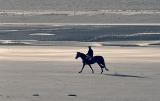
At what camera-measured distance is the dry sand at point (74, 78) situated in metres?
18.7

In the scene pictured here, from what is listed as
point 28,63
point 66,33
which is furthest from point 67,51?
point 66,33

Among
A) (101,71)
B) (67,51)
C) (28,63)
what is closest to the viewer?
(101,71)

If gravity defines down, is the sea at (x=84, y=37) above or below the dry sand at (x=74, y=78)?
below

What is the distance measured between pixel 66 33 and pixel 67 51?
15.5 metres

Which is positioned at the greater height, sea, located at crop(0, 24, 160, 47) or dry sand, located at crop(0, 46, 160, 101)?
dry sand, located at crop(0, 46, 160, 101)

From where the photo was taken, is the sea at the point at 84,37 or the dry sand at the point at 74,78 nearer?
the dry sand at the point at 74,78

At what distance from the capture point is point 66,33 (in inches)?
2041

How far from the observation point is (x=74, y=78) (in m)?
22.9

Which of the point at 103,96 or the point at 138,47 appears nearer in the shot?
the point at 103,96

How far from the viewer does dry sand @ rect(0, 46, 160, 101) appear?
18672 millimetres

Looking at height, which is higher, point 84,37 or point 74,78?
point 74,78

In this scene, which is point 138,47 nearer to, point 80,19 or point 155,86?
point 155,86

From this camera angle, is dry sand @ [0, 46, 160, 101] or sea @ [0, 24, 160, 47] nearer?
dry sand @ [0, 46, 160, 101]

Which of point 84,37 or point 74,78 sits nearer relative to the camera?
point 74,78
